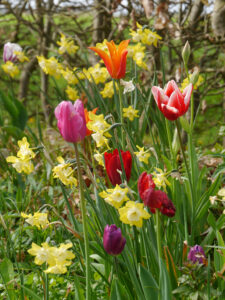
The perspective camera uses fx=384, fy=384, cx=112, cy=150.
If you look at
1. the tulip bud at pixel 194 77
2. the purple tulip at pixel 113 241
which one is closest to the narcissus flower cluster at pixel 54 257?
the purple tulip at pixel 113 241

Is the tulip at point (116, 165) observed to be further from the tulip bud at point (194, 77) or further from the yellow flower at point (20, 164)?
the tulip bud at point (194, 77)

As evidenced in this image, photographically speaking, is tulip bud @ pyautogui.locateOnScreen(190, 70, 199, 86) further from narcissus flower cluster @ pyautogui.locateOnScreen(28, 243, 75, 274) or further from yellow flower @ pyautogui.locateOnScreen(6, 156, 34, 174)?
narcissus flower cluster @ pyautogui.locateOnScreen(28, 243, 75, 274)

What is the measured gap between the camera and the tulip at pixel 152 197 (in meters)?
0.97

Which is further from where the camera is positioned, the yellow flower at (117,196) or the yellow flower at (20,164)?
the yellow flower at (20,164)

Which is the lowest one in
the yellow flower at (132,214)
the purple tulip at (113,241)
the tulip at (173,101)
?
the purple tulip at (113,241)

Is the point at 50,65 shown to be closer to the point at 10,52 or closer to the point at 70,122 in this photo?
the point at 10,52

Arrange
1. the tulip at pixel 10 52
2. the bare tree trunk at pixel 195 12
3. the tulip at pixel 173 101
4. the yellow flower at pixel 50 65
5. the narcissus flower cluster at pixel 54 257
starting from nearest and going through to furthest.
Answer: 1. the narcissus flower cluster at pixel 54 257
2. the tulip at pixel 173 101
3. the yellow flower at pixel 50 65
4. the tulip at pixel 10 52
5. the bare tree trunk at pixel 195 12

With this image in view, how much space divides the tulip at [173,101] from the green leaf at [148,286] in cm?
49

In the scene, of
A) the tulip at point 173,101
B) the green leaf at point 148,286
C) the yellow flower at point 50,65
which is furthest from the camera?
the yellow flower at point 50,65

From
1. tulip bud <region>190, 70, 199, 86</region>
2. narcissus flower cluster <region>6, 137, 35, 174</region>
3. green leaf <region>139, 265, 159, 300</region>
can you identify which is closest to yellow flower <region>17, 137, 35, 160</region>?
narcissus flower cluster <region>6, 137, 35, 174</region>

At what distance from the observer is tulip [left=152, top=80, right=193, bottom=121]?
1.24m

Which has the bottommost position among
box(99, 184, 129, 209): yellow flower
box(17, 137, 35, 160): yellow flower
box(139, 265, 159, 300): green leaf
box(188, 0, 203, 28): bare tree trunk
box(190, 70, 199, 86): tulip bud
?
box(139, 265, 159, 300): green leaf

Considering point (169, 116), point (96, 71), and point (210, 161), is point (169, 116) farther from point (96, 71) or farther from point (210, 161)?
point (210, 161)

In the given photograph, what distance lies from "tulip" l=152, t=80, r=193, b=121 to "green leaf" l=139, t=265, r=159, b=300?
0.49 metres
